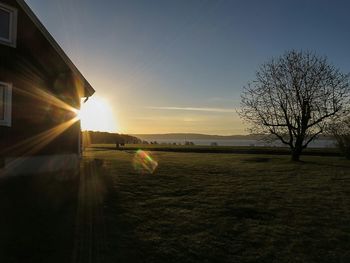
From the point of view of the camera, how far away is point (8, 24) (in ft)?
50.0

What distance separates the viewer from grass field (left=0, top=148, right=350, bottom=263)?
6895mm

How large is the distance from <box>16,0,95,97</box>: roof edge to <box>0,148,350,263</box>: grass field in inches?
220

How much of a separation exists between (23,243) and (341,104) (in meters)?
27.0

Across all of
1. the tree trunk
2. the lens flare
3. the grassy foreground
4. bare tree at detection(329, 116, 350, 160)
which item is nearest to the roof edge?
the lens flare

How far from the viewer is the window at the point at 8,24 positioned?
49.0ft

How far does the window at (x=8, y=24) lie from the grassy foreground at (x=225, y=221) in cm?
711

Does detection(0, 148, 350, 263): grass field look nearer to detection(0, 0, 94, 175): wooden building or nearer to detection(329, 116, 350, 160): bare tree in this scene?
detection(0, 0, 94, 175): wooden building

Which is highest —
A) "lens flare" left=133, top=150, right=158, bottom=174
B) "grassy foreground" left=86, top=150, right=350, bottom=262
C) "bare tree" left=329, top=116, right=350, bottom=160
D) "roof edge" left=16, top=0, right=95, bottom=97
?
"roof edge" left=16, top=0, right=95, bottom=97

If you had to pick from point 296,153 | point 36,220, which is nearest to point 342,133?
point 296,153

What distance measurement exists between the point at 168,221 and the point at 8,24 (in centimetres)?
1133

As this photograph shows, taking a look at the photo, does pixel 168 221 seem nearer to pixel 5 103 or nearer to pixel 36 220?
pixel 36 220

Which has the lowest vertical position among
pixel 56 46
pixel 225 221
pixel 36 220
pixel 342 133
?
pixel 225 221

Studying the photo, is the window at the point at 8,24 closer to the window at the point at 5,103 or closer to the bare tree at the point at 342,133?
the window at the point at 5,103

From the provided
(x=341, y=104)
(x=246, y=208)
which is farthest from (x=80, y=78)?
(x=341, y=104)
